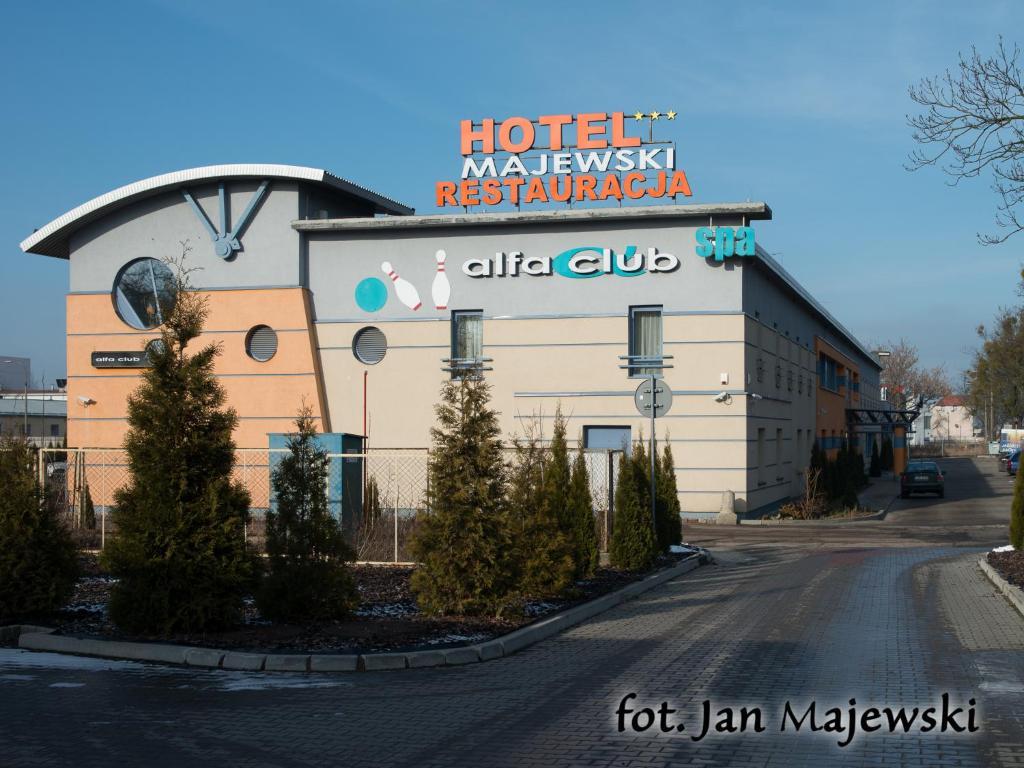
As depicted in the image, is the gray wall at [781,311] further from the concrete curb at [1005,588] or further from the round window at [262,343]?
the round window at [262,343]

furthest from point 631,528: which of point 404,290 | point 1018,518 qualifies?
point 404,290

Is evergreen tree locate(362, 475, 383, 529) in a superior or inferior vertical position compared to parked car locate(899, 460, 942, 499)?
superior

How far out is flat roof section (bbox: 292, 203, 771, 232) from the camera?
3012cm

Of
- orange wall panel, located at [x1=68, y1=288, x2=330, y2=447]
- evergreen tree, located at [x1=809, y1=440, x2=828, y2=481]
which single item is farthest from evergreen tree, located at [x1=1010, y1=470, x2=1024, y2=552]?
orange wall panel, located at [x1=68, y1=288, x2=330, y2=447]

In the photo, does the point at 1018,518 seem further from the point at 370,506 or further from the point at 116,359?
the point at 116,359

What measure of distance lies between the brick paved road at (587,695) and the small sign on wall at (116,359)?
23.5 meters

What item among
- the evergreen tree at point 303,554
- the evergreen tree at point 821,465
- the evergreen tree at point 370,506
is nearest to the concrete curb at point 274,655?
the evergreen tree at point 303,554

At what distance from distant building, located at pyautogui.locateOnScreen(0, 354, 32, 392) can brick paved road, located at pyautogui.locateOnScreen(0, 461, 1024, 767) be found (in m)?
91.5

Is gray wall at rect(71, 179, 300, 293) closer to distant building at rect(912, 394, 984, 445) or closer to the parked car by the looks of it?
the parked car

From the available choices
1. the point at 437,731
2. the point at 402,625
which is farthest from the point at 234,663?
the point at 437,731

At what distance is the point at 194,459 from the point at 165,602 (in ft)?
5.06

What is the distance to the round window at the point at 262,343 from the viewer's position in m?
32.8

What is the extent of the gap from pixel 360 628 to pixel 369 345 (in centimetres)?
2189

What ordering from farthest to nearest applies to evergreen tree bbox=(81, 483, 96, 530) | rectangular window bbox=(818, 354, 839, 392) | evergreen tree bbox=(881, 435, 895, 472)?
Answer: evergreen tree bbox=(881, 435, 895, 472) → rectangular window bbox=(818, 354, 839, 392) → evergreen tree bbox=(81, 483, 96, 530)
